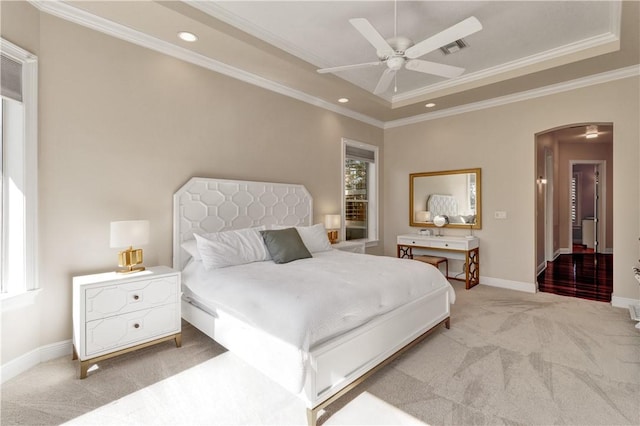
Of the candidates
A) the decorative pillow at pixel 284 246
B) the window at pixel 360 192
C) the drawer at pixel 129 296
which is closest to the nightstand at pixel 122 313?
the drawer at pixel 129 296

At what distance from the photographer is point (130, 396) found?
6.81ft

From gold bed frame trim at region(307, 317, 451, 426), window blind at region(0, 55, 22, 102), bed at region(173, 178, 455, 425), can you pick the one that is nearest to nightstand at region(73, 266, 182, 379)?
bed at region(173, 178, 455, 425)

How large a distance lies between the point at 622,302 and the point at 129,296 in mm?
5388

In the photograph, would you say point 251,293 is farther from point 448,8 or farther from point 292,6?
point 448,8

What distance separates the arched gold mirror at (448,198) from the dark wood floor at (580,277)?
4.88ft

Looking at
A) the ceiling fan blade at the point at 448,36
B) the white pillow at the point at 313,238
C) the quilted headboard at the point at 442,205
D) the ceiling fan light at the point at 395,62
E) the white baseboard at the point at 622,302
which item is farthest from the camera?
the quilted headboard at the point at 442,205

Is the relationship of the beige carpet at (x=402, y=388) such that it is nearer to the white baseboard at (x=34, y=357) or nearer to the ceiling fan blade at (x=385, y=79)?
the white baseboard at (x=34, y=357)

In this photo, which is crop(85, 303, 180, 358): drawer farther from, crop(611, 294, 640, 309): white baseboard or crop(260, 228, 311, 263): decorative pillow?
crop(611, 294, 640, 309): white baseboard

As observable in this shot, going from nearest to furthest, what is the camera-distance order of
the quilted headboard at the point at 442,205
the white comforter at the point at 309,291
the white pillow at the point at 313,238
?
the white comforter at the point at 309,291
the white pillow at the point at 313,238
the quilted headboard at the point at 442,205

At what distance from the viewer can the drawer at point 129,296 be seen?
236cm

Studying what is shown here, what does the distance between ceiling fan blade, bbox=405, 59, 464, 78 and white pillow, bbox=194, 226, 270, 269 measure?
2.26m

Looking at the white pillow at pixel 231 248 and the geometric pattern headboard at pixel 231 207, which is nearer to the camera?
the white pillow at pixel 231 248

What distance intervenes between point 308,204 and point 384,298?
2.54 m

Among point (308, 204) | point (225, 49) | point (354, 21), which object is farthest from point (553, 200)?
point (225, 49)
